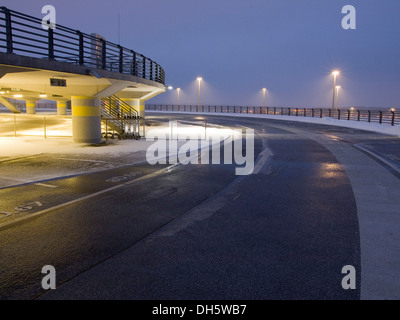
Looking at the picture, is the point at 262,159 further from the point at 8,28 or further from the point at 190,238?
the point at 8,28

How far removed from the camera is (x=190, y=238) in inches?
223

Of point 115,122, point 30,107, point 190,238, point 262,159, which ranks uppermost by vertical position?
point 30,107

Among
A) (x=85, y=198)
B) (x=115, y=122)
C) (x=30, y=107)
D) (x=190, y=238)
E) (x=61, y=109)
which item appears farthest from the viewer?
(x=61, y=109)

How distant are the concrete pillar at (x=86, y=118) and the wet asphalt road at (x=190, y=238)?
8820mm

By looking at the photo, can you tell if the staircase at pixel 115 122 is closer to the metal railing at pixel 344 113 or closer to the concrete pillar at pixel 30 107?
the metal railing at pixel 344 113

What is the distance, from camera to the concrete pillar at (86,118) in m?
18.4

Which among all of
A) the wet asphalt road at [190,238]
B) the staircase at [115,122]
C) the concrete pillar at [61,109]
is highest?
the concrete pillar at [61,109]

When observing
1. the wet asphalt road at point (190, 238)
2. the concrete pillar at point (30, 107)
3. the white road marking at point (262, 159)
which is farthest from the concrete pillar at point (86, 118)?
the concrete pillar at point (30, 107)

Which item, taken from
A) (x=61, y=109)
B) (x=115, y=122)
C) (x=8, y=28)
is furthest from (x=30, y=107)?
(x=8, y=28)

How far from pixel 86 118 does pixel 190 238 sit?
47.7 ft

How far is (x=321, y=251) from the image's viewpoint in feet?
16.9

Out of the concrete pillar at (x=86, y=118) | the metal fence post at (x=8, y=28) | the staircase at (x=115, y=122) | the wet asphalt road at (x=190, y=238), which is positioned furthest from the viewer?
the staircase at (x=115, y=122)

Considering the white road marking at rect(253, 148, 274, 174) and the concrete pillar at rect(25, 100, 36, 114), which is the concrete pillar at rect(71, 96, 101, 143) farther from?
the concrete pillar at rect(25, 100, 36, 114)
